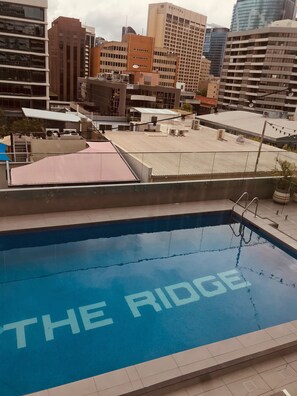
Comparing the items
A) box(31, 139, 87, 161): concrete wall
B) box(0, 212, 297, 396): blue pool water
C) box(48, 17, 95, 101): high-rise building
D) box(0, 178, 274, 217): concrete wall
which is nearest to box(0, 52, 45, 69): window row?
box(31, 139, 87, 161): concrete wall

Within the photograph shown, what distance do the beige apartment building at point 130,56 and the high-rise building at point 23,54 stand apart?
2333 inches

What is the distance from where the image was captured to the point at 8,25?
180 feet

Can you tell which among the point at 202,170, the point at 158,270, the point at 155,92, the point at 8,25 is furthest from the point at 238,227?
the point at 155,92

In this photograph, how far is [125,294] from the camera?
9609 mm

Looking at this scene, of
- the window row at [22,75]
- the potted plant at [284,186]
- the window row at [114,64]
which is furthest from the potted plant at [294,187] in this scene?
the window row at [114,64]

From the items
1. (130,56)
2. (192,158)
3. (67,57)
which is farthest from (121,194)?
(67,57)

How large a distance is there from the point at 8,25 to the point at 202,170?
54220 mm

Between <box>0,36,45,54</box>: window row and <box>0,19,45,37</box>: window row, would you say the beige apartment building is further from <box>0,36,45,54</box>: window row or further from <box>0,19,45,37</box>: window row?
<box>0,36,45,54</box>: window row

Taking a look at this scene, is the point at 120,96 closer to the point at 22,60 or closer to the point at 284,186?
the point at 22,60

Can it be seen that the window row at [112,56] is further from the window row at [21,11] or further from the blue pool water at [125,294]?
the blue pool water at [125,294]

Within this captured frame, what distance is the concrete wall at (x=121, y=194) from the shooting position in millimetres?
12961

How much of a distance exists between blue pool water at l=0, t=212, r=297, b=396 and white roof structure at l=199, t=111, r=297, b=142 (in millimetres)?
23406

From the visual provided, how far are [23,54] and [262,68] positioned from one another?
70461 millimetres

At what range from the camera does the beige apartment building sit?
116 meters
